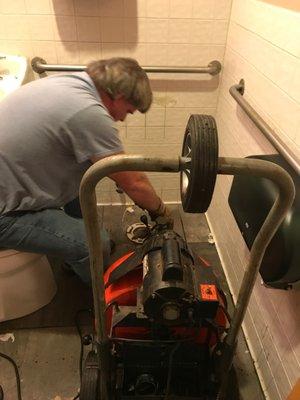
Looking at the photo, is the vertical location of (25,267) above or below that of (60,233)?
below

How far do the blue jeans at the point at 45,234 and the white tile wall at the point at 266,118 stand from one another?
28.3 inches

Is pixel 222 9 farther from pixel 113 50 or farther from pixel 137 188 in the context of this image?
pixel 137 188

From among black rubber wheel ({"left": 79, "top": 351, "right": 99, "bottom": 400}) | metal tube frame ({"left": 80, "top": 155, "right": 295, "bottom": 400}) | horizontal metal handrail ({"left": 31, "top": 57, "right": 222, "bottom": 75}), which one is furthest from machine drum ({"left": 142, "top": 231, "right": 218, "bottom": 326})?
horizontal metal handrail ({"left": 31, "top": 57, "right": 222, "bottom": 75})

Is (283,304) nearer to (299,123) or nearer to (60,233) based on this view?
(299,123)

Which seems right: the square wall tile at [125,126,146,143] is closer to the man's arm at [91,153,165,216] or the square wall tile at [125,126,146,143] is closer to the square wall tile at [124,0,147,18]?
the square wall tile at [124,0,147,18]

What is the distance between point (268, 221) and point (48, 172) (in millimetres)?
846

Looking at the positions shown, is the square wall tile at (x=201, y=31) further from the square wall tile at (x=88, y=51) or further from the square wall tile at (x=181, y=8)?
the square wall tile at (x=88, y=51)

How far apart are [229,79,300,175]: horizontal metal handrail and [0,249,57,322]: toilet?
1008 mm

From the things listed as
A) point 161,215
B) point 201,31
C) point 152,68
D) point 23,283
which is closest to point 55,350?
point 23,283

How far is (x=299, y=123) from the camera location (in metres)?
0.96

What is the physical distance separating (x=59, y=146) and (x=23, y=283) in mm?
619

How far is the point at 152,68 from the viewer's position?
168 cm

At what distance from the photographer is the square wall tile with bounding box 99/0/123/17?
1.55 m

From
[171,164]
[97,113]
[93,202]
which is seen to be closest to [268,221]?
[171,164]
